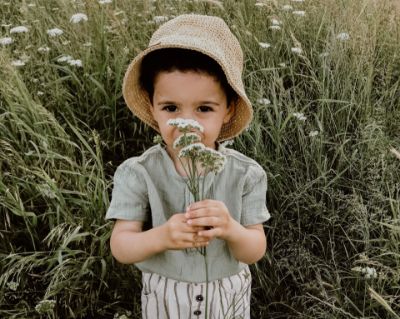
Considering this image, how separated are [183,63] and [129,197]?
1.51ft

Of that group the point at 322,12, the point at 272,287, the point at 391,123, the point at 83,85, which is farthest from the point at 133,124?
the point at 322,12

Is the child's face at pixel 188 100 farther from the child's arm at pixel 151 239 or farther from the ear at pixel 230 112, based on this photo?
the child's arm at pixel 151 239

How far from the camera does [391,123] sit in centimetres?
311

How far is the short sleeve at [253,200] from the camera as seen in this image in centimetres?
202

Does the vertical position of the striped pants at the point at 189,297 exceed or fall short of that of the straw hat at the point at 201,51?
it falls short

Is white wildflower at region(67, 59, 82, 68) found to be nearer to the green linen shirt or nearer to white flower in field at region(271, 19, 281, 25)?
white flower in field at region(271, 19, 281, 25)

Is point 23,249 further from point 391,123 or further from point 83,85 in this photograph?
point 391,123

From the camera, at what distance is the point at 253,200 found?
6.67 ft

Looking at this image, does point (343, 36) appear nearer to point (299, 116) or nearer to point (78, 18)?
point (299, 116)

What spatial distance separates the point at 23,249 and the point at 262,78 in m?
1.54

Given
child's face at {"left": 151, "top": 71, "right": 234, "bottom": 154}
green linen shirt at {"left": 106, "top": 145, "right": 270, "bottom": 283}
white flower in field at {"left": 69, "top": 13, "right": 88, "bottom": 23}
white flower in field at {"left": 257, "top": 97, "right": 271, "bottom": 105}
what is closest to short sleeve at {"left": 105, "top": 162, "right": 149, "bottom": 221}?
green linen shirt at {"left": 106, "top": 145, "right": 270, "bottom": 283}

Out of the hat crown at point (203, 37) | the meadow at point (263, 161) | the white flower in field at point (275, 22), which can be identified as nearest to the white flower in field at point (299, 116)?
the meadow at point (263, 161)

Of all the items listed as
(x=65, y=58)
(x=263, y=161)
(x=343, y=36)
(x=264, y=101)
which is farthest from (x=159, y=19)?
(x=263, y=161)

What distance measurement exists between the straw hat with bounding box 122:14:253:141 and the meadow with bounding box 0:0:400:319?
1.89ft
